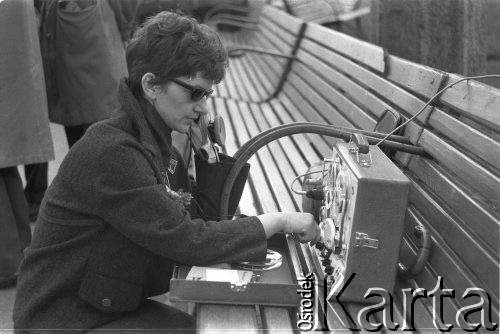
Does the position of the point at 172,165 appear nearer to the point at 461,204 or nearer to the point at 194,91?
the point at 194,91

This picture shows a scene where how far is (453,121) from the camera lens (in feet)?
9.18

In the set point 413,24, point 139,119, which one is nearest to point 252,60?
point 413,24

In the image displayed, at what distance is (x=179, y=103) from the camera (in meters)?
2.52

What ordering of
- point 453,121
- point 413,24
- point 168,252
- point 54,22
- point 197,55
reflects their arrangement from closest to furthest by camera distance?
point 168,252, point 197,55, point 453,121, point 54,22, point 413,24

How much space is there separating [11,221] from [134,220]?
1927 mm

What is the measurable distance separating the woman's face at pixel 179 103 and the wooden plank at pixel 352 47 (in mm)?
1600

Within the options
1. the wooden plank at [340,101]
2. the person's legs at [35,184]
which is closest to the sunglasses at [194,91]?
the wooden plank at [340,101]

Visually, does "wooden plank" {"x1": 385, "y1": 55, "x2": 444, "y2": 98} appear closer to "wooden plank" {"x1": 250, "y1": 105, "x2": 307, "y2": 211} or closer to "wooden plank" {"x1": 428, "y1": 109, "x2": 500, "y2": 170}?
"wooden plank" {"x1": 428, "y1": 109, "x2": 500, "y2": 170}

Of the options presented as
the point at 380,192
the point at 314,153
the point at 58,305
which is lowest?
the point at 314,153

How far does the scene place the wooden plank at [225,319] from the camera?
7.13 ft

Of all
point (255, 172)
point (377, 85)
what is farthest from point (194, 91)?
point (255, 172)

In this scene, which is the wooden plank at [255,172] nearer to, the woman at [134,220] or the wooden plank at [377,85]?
the wooden plank at [377,85]

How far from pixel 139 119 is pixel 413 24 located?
393 cm

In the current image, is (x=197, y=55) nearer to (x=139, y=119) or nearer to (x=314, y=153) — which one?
(x=139, y=119)
